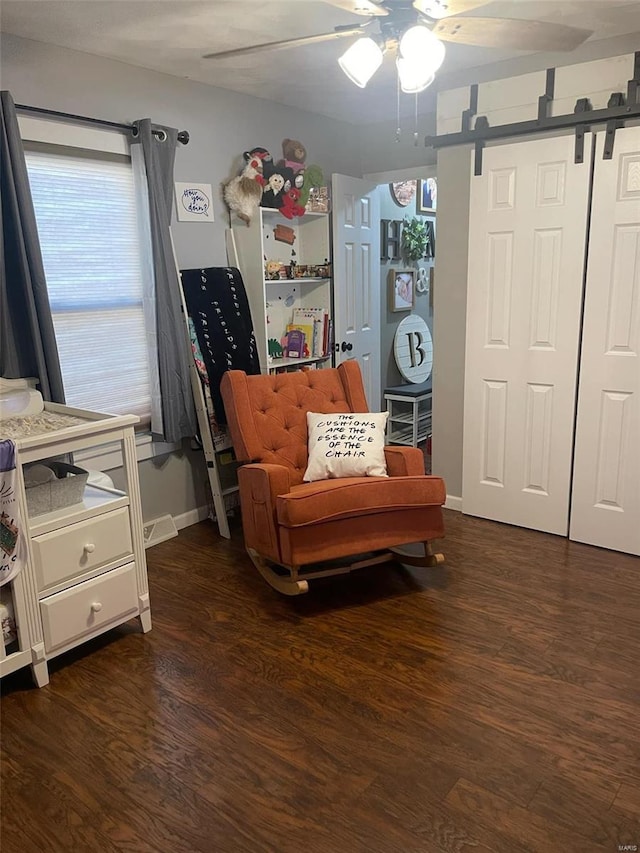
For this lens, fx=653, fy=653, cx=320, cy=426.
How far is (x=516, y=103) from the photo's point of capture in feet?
10.7

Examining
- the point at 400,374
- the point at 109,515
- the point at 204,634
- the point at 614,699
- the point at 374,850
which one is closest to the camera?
the point at 374,850

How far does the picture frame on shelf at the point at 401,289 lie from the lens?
5191 millimetres

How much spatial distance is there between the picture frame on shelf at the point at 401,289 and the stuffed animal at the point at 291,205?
1391 mm

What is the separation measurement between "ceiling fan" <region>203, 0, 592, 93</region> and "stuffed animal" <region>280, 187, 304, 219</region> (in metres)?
1.74

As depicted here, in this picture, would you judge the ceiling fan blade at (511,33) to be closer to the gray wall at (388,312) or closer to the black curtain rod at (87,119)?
the black curtain rod at (87,119)

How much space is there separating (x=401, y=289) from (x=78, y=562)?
3693 millimetres

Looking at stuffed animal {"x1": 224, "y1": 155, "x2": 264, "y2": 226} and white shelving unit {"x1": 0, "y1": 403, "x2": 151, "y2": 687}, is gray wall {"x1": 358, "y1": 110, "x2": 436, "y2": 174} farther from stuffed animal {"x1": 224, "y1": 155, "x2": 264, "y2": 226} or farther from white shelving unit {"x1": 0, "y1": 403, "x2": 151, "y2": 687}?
white shelving unit {"x1": 0, "y1": 403, "x2": 151, "y2": 687}

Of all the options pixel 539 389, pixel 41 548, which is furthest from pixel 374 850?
pixel 539 389

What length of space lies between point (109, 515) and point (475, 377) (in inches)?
82.8

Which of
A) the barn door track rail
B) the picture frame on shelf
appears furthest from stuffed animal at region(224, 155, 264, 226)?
the picture frame on shelf

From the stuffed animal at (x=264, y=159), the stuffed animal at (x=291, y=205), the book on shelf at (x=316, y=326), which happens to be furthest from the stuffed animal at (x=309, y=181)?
the book on shelf at (x=316, y=326)

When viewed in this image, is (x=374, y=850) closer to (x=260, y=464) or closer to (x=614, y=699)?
(x=614, y=699)

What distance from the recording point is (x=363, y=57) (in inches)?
81.0

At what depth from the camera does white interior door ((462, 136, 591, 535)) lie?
319cm
